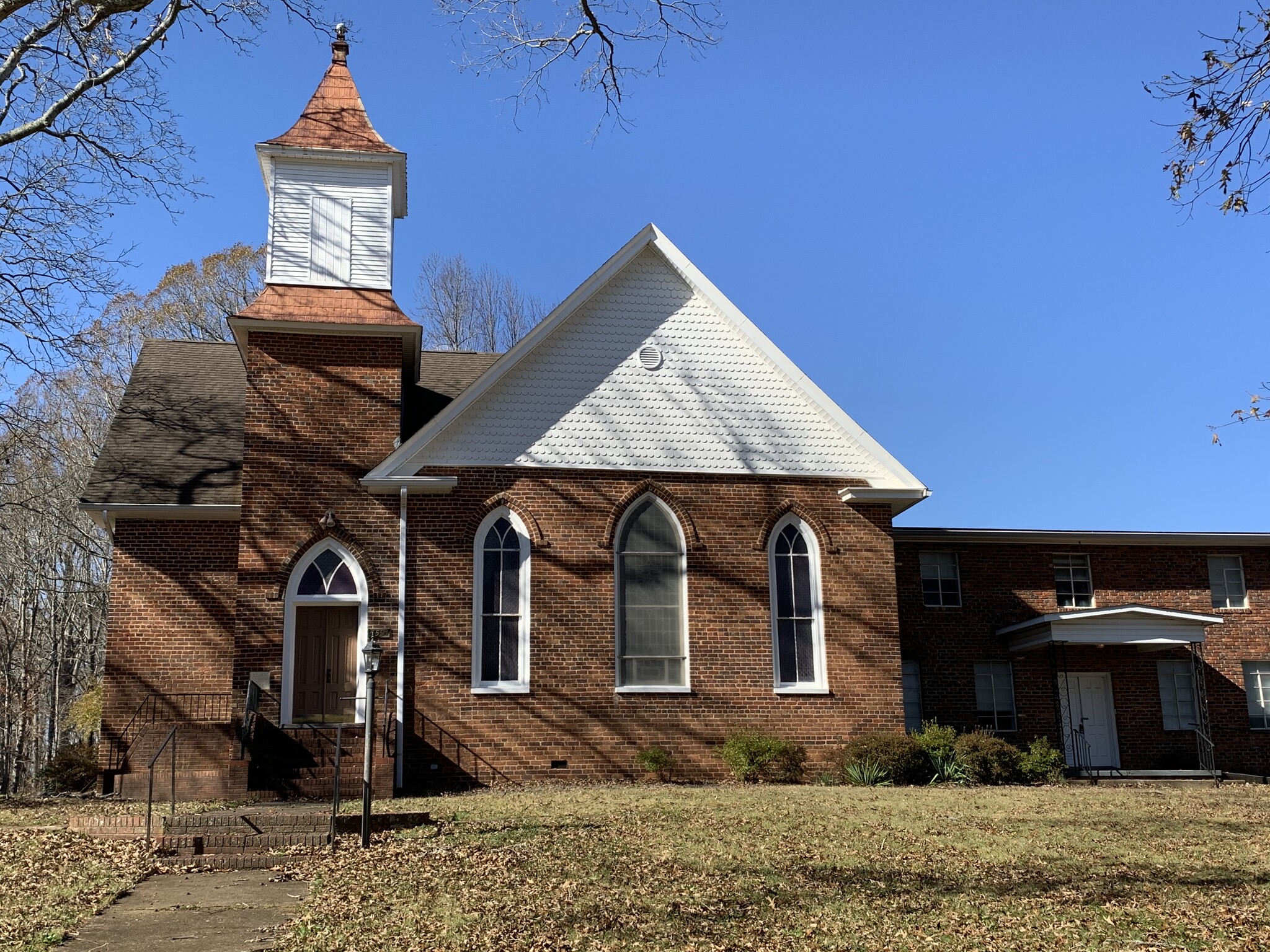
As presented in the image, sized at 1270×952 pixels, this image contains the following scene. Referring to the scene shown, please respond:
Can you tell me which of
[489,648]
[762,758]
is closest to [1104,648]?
[762,758]

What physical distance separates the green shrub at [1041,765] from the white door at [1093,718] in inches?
160

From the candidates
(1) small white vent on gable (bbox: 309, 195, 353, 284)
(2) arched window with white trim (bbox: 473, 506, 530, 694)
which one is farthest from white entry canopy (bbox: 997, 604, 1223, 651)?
(1) small white vent on gable (bbox: 309, 195, 353, 284)

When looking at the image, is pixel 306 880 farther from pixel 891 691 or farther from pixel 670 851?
pixel 891 691

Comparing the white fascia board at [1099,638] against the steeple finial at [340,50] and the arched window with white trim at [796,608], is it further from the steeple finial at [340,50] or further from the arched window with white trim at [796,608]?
the steeple finial at [340,50]

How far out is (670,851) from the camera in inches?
454

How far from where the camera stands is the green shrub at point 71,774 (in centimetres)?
1931

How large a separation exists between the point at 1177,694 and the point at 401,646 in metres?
16.3

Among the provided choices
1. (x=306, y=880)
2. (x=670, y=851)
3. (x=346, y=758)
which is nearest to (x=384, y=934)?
(x=306, y=880)

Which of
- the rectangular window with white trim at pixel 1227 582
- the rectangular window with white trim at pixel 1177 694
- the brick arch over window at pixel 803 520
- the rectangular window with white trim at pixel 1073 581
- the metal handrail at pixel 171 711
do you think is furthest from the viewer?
the rectangular window with white trim at pixel 1227 582

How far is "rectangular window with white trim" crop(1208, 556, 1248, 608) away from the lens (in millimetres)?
25016

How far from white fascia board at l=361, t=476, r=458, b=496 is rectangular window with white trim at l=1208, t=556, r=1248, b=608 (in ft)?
54.8

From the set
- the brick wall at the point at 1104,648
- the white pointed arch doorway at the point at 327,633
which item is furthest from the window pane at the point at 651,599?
the brick wall at the point at 1104,648

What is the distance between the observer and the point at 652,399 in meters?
20.0

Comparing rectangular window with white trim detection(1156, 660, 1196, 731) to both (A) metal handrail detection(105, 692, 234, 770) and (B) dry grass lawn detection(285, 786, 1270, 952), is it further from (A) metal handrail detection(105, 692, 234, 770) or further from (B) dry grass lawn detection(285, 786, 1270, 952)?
(A) metal handrail detection(105, 692, 234, 770)
